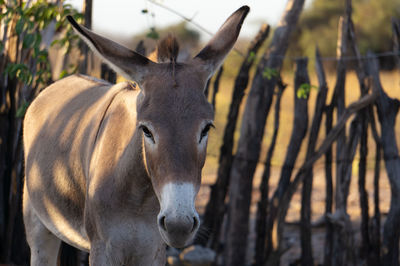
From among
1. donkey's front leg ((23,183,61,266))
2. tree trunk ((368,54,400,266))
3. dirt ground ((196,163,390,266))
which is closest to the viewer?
donkey's front leg ((23,183,61,266))

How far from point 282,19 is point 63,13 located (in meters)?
2.01

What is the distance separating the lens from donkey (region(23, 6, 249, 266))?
104 inches

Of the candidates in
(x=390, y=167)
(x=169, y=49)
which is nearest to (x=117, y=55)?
(x=169, y=49)

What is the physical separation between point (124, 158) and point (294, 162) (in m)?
2.65

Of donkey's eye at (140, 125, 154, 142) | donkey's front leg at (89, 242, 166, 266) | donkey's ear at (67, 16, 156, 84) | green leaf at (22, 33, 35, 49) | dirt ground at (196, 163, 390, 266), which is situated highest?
green leaf at (22, 33, 35, 49)

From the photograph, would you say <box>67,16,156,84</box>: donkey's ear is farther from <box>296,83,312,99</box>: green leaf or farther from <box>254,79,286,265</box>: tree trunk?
<box>254,79,286,265</box>: tree trunk

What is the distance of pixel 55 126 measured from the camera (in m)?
4.19

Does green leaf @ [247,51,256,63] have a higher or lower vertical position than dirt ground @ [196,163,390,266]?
higher

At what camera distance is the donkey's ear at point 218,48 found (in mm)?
3102

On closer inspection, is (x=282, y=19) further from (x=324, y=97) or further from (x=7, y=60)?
(x=7, y=60)

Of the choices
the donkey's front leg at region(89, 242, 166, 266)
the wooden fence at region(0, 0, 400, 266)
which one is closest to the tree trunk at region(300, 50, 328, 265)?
the wooden fence at region(0, 0, 400, 266)

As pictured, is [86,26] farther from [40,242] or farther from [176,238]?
[176,238]

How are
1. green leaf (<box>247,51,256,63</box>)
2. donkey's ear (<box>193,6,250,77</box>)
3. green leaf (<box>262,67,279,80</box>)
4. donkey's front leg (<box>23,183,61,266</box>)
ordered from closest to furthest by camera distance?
donkey's ear (<box>193,6,250,77</box>), donkey's front leg (<box>23,183,61,266</box>), green leaf (<box>262,67,279,80</box>), green leaf (<box>247,51,256,63</box>)

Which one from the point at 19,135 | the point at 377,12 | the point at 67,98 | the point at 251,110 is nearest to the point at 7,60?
the point at 19,135
